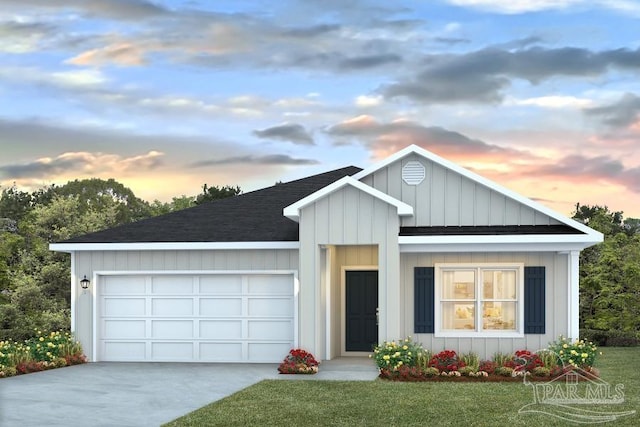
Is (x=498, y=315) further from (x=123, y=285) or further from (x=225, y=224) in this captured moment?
(x=123, y=285)

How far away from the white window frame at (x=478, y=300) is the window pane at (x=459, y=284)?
0.09 meters

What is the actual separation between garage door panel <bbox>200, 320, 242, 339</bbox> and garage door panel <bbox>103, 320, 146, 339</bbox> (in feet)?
4.88

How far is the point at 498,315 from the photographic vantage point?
1927 cm

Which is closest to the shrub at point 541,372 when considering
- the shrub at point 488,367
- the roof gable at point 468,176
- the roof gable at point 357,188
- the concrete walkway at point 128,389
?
the shrub at point 488,367

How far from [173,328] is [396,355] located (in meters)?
5.91

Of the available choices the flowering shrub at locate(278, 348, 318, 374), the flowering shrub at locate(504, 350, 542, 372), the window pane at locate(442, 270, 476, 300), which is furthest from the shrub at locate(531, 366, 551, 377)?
the flowering shrub at locate(278, 348, 318, 374)

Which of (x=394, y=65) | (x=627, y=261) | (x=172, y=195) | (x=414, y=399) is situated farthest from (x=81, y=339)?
(x=172, y=195)

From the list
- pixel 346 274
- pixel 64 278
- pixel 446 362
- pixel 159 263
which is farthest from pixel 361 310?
pixel 64 278

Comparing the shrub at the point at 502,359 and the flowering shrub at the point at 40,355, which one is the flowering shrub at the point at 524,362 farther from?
the flowering shrub at the point at 40,355

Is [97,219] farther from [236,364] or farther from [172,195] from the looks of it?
[172,195]

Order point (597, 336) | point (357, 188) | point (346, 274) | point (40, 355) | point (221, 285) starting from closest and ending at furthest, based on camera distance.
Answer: point (357, 188) → point (40, 355) → point (221, 285) → point (346, 274) → point (597, 336)

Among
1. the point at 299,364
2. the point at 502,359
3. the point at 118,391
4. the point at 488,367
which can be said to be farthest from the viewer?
the point at 502,359

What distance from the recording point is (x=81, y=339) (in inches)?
823

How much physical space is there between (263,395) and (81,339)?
7604 millimetres
